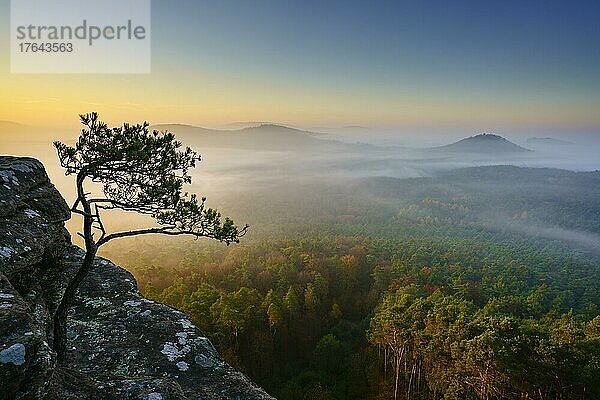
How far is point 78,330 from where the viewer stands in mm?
6957

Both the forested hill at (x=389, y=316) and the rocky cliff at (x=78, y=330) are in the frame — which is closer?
the rocky cliff at (x=78, y=330)

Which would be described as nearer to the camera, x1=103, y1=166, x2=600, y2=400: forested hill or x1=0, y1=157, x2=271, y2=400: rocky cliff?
x1=0, y1=157, x2=271, y2=400: rocky cliff

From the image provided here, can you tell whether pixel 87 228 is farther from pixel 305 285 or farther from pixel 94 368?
pixel 305 285

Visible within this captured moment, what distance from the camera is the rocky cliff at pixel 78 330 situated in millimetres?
3963

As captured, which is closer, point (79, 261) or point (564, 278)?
point (79, 261)

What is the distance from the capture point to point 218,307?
2908cm

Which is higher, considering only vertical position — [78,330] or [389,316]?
[78,330]

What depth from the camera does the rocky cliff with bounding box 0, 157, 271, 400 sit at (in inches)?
156

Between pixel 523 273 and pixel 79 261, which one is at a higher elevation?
pixel 79 261

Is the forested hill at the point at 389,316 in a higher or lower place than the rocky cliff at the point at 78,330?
lower

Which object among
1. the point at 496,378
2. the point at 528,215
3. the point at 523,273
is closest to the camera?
the point at 496,378

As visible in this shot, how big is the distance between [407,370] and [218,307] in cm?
1541

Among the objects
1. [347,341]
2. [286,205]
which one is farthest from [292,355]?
[286,205]

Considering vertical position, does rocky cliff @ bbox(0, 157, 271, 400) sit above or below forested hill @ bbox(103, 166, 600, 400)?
above
